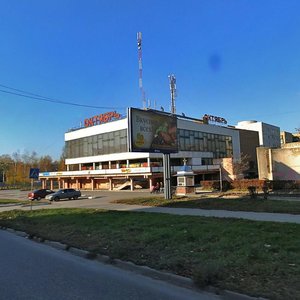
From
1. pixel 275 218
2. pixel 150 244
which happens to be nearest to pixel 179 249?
pixel 150 244

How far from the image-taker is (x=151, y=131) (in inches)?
1161

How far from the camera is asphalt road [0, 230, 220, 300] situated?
6.41 m

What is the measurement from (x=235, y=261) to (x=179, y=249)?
6.66 ft

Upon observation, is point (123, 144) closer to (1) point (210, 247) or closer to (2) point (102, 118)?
(2) point (102, 118)

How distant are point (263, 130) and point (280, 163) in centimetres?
7240

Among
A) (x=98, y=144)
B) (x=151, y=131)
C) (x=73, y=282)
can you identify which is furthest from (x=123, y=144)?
(x=73, y=282)

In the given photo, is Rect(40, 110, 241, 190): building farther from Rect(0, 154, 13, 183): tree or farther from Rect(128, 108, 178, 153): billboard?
Rect(0, 154, 13, 183): tree

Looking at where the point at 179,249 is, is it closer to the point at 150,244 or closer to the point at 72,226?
the point at 150,244

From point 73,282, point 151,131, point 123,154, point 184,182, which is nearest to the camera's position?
point 73,282

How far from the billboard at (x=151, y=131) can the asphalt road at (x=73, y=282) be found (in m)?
18.2

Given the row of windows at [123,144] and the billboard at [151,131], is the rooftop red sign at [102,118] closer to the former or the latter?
the row of windows at [123,144]

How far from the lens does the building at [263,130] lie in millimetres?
116375

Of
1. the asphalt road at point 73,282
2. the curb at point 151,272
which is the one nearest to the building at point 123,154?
the curb at point 151,272

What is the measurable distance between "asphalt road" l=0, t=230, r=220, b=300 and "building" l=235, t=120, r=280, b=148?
10934cm
